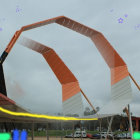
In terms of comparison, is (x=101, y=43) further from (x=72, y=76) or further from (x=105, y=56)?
(x=72, y=76)

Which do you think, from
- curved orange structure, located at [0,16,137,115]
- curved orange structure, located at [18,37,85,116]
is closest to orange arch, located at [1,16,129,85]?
curved orange structure, located at [0,16,137,115]

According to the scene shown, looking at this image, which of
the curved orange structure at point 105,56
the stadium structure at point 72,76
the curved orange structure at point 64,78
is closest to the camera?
the stadium structure at point 72,76

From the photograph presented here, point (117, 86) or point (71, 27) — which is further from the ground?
point (71, 27)

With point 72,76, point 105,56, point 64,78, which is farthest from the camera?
point 64,78

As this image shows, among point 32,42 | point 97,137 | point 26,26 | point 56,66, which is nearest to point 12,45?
point 26,26

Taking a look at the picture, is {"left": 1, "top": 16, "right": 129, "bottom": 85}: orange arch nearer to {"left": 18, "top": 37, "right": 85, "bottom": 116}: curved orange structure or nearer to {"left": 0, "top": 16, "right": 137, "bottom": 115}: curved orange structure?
{"left": 0, "top": 16, "right": 137, "bottom": 115}: curved orange structure

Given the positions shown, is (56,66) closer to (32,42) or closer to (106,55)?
(32,42)

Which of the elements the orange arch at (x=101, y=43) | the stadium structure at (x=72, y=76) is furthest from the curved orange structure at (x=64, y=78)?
the orange arch at (x=101, y=43)

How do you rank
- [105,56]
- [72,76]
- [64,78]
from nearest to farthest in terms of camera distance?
[105,56]
[72,76]
[64,78]

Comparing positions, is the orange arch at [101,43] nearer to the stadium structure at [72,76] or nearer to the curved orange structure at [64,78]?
the stadium structure at [72,76]

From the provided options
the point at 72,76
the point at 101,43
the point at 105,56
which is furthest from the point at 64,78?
the point at 101,43

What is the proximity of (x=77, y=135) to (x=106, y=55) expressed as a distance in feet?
83.1

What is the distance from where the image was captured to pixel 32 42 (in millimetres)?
27953

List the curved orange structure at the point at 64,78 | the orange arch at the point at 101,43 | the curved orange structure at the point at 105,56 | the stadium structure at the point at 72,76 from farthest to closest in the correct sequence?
1. the curved orange structure at the point at 64,78
2. the orange arch at the point at 101,43
3. the curved orange structure at the point at 105,56
4. the stadium structure at the point at 72,76
